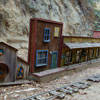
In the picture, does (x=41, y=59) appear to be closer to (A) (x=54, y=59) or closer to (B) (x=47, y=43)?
(B) (x=47, y=43)

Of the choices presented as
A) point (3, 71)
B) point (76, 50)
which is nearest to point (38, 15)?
point (76, 50)

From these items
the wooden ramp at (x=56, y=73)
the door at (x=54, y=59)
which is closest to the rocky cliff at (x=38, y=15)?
the door at (x=54, y=59)

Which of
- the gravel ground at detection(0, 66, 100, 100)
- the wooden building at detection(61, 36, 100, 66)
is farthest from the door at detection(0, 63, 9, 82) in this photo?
the wooden building at detection(61, 36, 100, 66)

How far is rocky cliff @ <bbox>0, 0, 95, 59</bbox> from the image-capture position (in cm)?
1761

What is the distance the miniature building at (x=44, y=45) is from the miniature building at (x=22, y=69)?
0.38 m

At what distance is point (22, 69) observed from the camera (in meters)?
9.63

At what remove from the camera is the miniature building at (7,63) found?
27.4ft

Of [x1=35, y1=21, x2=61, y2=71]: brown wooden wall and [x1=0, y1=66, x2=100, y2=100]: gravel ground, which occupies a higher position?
[x1=35, y1=21, x2=61, y2=71]: brown wooden wall

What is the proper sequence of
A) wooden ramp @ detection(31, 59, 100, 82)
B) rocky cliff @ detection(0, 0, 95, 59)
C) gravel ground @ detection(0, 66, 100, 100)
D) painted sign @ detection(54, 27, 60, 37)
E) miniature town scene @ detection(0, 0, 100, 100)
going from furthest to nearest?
rocky cliff @ detection(0, 0, 95, 59)
painted sign @ detection(54, 27, 60, 37)
wooden ramp @ detection(31, 59, 100, 82)
miniature town scene @ detection(0, 0, 100, 100)
gravel ground @ detection(0, 66, 100, 100)

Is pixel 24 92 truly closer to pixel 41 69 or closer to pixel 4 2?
pixel 41 69

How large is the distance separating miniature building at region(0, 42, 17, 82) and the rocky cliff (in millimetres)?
8904

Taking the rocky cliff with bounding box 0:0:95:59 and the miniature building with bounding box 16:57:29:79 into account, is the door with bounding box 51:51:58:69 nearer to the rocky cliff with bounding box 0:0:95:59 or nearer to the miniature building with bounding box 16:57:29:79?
the miniature building with bounding box 16:57:29:79

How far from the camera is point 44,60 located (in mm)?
10805

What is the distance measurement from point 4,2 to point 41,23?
31.9ft
